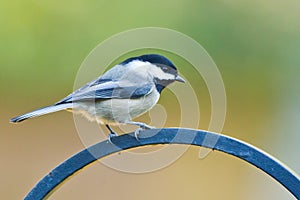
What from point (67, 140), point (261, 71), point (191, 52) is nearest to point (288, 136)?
point (261, 71)

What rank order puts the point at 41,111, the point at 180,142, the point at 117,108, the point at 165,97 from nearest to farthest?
the point at 180,142, the point at 41,111, the point at 117,108, the point at 165,97

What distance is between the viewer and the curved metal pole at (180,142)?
2.80 ft

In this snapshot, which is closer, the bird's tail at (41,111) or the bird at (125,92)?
the bird's tail at (41,111)

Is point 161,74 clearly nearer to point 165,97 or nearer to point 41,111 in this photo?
point 41,111

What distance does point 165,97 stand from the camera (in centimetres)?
220

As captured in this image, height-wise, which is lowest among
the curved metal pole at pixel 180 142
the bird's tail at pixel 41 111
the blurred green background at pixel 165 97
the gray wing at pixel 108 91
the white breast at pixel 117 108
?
the curved metal pole at pixel 180 142

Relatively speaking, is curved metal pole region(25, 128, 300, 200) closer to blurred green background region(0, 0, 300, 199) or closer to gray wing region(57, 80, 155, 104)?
gray wing region(57, 80, 155, 104)

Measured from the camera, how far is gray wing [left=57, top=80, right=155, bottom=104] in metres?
1.09

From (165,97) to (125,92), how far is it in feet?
3.55

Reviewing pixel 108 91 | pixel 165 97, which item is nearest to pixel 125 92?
pixel 108 91

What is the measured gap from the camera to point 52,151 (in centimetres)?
217

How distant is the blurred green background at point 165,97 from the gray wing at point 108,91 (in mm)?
1012

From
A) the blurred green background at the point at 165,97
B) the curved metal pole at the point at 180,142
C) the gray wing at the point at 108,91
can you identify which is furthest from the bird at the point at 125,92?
the blurred green background at the point at 165,97

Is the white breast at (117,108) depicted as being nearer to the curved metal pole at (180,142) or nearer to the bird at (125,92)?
the bird at (125,92)
